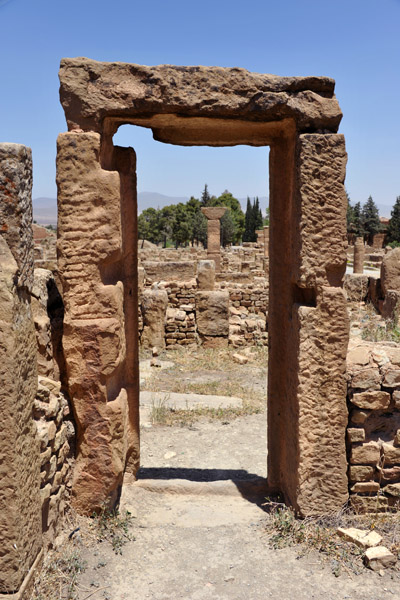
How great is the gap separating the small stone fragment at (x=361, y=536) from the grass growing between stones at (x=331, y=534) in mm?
32

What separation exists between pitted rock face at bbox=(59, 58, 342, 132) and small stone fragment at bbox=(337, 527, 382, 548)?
292 cm

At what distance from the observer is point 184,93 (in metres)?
3.60

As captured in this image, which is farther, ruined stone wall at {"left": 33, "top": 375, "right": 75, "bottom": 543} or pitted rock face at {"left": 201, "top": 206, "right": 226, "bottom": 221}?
pitted rock face at {"left": 201, "top": 206, "right": 226, "bottom": 221}

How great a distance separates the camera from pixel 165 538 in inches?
147

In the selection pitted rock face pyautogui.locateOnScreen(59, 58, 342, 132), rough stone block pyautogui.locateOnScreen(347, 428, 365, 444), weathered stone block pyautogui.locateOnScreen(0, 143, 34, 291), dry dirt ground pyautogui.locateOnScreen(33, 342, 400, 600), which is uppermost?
pitted rock face pyautogui.locateOnScreen(59, 58, 342, 132)

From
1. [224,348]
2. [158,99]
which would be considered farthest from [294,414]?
[224,348]

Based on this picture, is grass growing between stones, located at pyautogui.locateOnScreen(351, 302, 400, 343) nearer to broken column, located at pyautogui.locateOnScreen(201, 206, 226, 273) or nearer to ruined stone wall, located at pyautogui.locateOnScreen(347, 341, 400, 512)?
ruined stone wall, located at pyautogui.locateOnScreen(347, 341, 400, 512)

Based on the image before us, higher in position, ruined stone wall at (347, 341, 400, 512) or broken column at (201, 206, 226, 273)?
broken column at (201, 206, 226, 273)

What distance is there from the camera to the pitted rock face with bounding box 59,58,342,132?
3.55m

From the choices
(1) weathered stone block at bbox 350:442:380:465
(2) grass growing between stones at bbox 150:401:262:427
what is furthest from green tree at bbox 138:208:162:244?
(1) weathered stone block at bbox 350:442:380:465

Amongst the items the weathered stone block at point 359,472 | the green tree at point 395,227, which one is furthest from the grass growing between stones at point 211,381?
the green tree at point 395,227

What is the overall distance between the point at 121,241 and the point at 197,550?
7.60 ft

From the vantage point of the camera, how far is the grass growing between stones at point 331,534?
3438mm

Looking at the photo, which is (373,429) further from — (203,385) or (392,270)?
(392,270)
